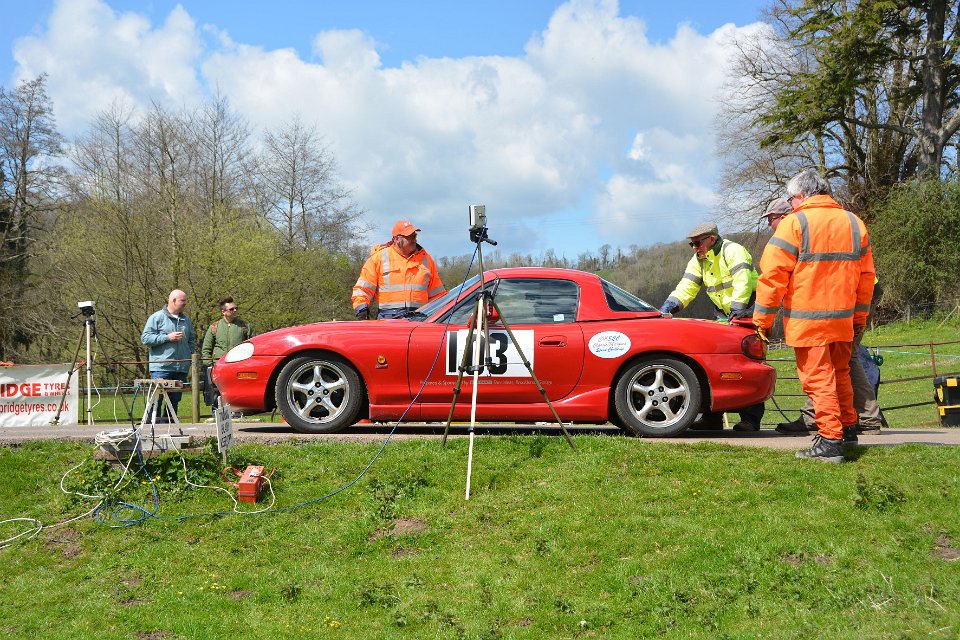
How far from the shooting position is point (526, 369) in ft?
25.4

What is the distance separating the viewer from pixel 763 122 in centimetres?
3322

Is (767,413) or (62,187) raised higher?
(62,187)

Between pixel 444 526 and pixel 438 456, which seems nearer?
pixel 444 526

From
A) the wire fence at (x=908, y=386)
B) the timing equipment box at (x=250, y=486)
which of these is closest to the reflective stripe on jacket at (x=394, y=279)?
the timing equipment box at (x=250, y=486)

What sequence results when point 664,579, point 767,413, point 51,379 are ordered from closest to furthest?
point 664,579
point 51,379
point 767,413

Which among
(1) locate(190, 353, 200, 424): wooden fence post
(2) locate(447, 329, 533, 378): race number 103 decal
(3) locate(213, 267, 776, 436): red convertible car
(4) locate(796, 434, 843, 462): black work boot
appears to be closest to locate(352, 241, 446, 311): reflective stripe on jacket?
(3) locate(213, 267, 776, 436): red convertible car

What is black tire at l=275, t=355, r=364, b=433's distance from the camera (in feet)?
25.9

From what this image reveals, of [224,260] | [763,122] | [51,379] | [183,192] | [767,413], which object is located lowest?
[767,413]

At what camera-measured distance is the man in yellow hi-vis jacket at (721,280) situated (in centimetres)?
854

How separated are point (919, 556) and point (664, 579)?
58.5 inches

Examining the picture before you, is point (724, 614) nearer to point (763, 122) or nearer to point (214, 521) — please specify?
point (214, 521)

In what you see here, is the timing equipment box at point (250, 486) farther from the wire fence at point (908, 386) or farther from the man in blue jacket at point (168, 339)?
the wire fence at point (908, 386)

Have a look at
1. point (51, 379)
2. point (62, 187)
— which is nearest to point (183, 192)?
point (62, 187)

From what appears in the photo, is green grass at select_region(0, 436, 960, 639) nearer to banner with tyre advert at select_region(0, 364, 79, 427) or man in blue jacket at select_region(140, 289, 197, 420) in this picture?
man in blue jacket at select_region(140, 289, 197, 420)
